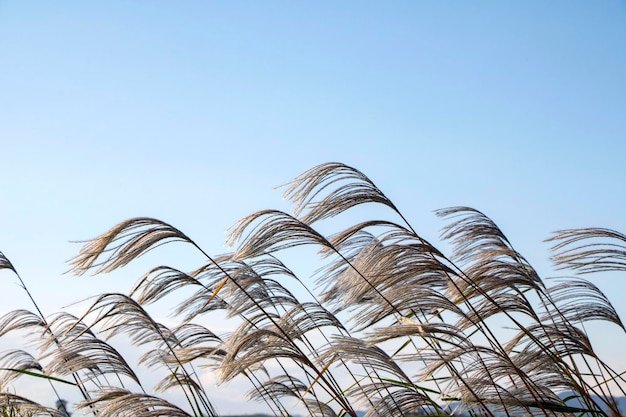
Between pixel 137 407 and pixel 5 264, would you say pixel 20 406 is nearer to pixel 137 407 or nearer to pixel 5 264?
pixel 5 264

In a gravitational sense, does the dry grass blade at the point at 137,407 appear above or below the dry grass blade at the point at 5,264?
below

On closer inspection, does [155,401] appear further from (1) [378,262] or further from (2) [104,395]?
(1) [378,262]

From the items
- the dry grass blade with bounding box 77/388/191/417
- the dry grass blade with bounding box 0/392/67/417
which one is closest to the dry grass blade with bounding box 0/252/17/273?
the dry grass blade with bounding box 0/392/67/417

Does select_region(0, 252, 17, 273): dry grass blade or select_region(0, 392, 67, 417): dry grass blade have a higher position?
select_region(0, 252, 17, 273): dry grass blade

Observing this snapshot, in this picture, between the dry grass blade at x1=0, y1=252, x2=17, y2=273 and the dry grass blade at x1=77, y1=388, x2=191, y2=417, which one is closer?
the dry grass blade at x1=77, y1=388, x2=191, y2=417

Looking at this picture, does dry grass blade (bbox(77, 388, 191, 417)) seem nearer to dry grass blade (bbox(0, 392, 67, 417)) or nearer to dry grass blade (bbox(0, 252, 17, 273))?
dry grass blade (bbox(0, 392, 67, 417))

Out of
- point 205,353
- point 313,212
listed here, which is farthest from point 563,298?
point 205,353

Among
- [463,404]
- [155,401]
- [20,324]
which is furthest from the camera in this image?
[20,324]

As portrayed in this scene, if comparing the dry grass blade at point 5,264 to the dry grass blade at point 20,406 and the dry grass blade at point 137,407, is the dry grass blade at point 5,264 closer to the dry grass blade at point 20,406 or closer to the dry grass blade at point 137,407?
the dry grass blade at point 20,406

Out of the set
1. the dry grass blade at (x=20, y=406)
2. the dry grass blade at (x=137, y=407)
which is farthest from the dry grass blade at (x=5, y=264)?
the dry grass blade at (x=137, y=407)

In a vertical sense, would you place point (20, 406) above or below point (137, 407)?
above

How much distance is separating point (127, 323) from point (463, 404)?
1.73m

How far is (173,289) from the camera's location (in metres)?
3.49

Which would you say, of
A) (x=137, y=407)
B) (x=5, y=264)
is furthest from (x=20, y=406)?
(x=137, y=407)
